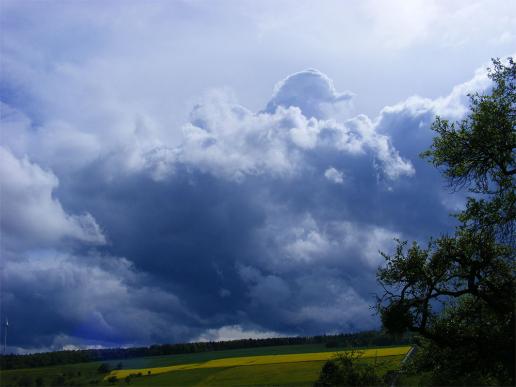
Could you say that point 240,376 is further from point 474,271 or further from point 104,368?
point 474,271

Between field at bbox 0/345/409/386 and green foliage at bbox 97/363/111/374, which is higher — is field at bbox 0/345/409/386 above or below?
below

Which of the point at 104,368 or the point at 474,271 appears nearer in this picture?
the point at 474,271

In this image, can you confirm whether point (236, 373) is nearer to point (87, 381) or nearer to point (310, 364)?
point (310, 364)

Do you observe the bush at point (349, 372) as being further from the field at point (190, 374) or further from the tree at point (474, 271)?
the field at point (190, 374)

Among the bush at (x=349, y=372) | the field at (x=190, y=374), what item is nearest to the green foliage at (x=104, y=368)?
the field at (x=190, y=374)

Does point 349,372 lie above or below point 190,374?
above

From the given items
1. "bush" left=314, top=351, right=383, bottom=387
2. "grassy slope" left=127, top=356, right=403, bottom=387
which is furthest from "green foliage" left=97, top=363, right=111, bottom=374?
"bush" left=314, top=351, right=383, bottom=387

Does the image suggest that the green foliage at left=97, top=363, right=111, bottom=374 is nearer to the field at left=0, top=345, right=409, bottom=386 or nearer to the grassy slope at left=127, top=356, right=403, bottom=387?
the field at left=0, top=345, right=409, bottom=386

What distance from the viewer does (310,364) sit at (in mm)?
61969

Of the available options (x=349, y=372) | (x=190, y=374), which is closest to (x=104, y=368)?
(x=190, y=374)

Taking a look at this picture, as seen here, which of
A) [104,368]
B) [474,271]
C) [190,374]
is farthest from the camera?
[190,374]

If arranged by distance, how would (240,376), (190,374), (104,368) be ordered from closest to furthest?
(240,376), (104,368), (190,374)

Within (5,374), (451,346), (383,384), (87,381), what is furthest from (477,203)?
(5,374)

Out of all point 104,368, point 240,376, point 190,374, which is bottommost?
point 240,376
